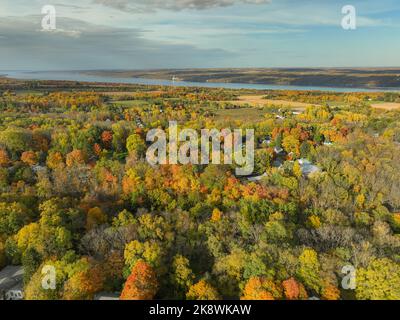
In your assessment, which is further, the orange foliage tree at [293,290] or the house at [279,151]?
the house at [279,151]

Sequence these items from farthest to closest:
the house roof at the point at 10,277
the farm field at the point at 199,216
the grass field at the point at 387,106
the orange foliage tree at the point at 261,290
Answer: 1. the grass field at the point at 387,106
2. the house roof at the point at 10,277
3. the farm field at the point at 199,216
4. the orange foliage tree at the point at 261,290

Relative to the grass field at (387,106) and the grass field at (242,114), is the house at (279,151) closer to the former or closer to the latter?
the grass field at (242,114)

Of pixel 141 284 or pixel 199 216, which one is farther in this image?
pixel 199 216

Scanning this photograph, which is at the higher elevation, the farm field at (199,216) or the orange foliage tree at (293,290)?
the farm field at (199,216)

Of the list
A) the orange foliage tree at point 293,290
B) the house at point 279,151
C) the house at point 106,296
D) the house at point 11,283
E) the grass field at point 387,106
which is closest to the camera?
the orange foliage tree at point 293,290

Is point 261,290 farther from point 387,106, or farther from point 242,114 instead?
point 387,106

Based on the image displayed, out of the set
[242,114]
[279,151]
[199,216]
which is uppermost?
[242,114]

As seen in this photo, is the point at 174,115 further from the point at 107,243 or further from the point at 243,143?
the point at 107,243

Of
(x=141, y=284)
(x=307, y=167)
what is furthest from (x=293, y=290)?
(x=307, y=167)

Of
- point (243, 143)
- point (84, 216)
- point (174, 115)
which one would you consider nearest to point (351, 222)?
point (84, 216)

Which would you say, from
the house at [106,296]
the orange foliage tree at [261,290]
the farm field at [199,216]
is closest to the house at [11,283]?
the farm field at [199,216]
